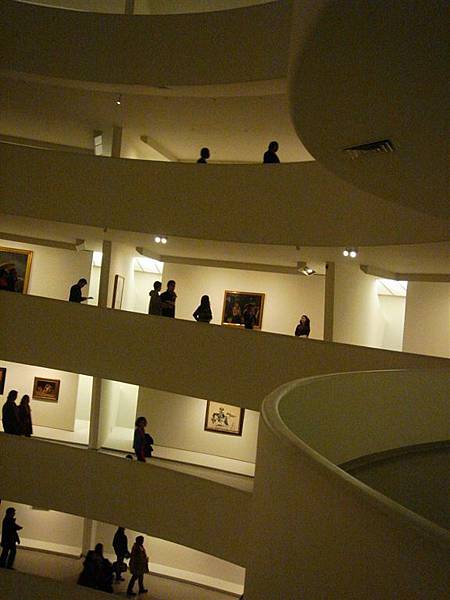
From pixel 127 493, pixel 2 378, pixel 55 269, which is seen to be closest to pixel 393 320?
pixel 127 493

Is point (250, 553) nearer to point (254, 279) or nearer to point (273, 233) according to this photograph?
→ point (273, 233)

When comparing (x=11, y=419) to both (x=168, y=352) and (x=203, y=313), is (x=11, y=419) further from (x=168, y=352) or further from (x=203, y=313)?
(x=203, y=313)

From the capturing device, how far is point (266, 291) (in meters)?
15.7

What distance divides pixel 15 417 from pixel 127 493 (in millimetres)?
2942

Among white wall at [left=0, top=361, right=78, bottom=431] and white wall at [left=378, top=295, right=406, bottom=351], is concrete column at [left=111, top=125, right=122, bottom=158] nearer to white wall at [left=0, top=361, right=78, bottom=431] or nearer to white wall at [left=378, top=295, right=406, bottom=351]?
white wall at [left=0, top=361, right=78, bottom=431]

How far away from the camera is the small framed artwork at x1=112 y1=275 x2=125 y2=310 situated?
1466cm

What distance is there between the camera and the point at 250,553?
15.2 feet

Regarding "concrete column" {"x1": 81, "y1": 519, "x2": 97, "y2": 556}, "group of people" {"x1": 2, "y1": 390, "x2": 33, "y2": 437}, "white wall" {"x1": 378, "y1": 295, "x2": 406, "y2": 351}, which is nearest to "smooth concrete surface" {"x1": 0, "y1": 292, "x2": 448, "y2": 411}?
"group of people" {"x1": 2, "y1": 390, "x2": 33, "y2": 437}

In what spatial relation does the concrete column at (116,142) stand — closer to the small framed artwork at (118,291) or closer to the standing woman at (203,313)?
the small framed artwork at (118,291)

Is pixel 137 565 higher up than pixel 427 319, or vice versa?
pixel 427 319

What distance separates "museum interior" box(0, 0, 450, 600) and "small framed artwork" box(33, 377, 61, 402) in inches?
1.3

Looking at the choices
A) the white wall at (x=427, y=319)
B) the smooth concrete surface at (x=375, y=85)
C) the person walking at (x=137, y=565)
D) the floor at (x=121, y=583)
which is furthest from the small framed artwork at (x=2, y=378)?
the smooth concrete surface at (x=375, y=85)

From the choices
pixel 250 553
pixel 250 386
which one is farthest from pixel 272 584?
pixel 250 386

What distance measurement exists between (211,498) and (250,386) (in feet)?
7.05
